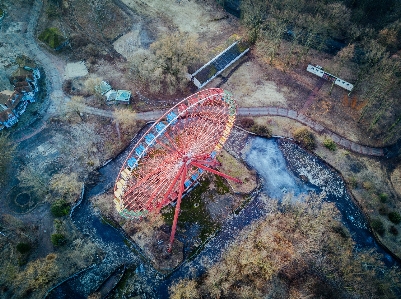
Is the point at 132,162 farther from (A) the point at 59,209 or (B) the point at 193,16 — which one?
(B) the point at 193,16

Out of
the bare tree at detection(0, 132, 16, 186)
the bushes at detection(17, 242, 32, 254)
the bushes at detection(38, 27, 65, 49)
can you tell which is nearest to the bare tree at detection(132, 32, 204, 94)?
the bushes at detection(38, 27, 65, 49)

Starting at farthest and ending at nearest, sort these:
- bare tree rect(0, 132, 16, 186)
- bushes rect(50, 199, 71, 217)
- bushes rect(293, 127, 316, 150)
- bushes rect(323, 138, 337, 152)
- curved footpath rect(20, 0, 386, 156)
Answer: curved footpath rect(20, 0, 386, 156) → bushes rect(293, 127, 316, 150) → bushes rect(323, 138, 337, 152) → bare tree rect(0, 132, 16, 186) → bushes rect(50, 199, 71, 217)

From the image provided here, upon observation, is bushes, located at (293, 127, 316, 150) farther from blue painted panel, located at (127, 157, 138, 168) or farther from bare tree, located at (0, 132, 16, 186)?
bare tree, located at (0, 132, 16, 186)

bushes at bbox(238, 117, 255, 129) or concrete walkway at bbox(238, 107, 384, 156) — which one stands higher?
concrete walkway at bbox(238, 107, 384, 156)

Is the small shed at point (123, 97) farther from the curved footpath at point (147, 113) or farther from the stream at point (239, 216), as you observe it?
the stream at point (239, 216)

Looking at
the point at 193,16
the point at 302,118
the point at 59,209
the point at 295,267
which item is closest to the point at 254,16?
the point at 193,16

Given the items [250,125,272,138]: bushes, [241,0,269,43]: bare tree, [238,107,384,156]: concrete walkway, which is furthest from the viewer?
[241,0,269,43]: bare tree

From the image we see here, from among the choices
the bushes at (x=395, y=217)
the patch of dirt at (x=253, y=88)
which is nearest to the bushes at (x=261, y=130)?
the patch of dirt at (x=253, y=88)
